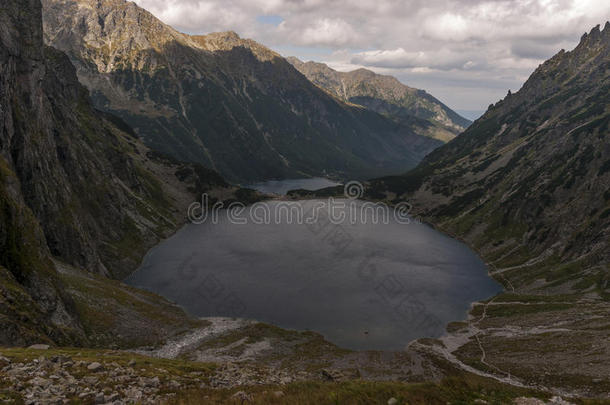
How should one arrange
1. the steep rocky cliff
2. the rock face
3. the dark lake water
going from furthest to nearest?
the dark lake water < the steep rocky cliff < the rock face

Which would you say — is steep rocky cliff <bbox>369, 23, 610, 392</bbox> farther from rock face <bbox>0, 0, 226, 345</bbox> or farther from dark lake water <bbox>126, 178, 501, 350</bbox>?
rock face <bbox>0, 0, 226, 345</bbox>

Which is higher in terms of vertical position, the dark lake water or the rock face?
the rock face

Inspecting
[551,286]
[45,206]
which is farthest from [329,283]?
[45,206]

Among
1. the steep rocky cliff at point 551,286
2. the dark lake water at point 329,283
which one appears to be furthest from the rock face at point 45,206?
the steep rocky cliff at point 551,286

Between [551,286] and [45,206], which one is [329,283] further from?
[45,206]

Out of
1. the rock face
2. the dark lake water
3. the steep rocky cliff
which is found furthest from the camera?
the dark lake water

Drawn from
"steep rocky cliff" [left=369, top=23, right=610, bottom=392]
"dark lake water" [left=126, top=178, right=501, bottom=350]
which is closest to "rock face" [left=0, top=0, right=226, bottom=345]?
"dark lake water" [left=126, top=178, right=501, bottom=350]
